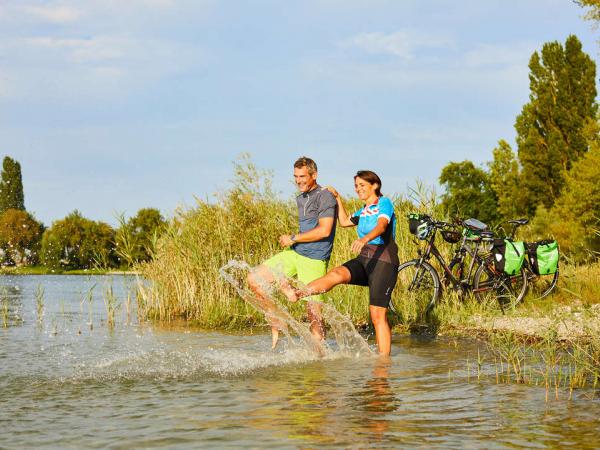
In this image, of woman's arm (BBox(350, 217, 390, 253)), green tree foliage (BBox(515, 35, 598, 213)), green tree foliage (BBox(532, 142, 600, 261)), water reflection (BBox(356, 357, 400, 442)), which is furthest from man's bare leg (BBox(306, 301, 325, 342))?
green tree foliage (BBox(515, 35, 598, 213))

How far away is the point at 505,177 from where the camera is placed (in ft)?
162

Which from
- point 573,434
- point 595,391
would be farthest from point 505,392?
point 573,434

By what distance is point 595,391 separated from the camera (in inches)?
261

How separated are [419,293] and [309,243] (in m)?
4.01

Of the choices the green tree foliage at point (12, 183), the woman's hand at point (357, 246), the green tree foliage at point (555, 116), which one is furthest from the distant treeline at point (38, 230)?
the woman's hand at point (357, 246)

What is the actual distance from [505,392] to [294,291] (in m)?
2.64

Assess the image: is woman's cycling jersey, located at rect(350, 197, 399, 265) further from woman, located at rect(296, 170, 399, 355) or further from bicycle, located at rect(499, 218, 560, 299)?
bicycle, located at rect(499, 218, 560, 299)

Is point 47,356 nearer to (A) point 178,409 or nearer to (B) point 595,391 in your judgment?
(A) point 178,409

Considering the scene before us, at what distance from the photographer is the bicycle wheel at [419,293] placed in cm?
1193

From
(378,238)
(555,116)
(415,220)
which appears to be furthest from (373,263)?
(555,116)

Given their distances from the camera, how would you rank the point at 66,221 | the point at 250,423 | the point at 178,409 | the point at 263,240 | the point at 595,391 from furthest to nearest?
the point at 66,221 < the point at 263,240 < the point at 595,391 < the point at 178,409 < the point at 250,423

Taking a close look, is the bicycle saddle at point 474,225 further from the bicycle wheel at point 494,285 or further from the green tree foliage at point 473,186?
the green tree foliage at point 473,186

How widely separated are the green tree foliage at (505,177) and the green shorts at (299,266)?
4089 centimetres

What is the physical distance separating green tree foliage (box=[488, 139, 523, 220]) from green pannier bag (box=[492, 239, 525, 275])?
3685cm
